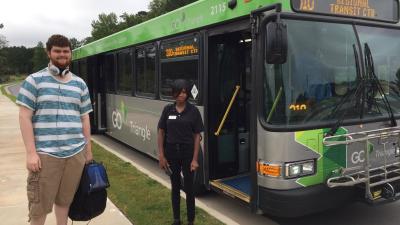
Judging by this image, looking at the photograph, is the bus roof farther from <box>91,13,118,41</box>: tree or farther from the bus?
<box>91,13,118,41</box>: tree

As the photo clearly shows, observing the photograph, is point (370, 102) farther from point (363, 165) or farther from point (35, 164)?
point (35, 164)

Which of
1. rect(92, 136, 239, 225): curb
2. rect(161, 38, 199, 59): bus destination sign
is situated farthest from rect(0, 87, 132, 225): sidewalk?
rect(161, 38, 199, 59): bus destination sign

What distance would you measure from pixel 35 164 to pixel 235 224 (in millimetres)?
2647

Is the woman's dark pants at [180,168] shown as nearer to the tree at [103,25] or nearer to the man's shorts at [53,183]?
the man's shorts at [53,183]

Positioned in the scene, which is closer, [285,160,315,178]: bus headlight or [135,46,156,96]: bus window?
[285,160,315,178]: bus headlight

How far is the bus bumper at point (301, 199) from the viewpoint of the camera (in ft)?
14.4

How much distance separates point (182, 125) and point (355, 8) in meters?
2.28

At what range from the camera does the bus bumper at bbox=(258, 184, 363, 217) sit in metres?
4.39

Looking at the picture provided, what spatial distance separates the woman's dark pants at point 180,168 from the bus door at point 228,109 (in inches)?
28.8

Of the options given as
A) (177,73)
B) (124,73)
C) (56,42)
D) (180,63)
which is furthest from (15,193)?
(124,73)

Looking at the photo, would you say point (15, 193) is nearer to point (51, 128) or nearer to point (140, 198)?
point (140, 198)

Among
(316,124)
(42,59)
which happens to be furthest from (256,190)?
(42,59)

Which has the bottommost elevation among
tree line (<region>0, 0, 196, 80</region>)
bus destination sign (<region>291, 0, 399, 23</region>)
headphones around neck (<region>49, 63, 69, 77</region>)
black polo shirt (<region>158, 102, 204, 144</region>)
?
black polo shirt (<region>158, 102, 204, 144</region>)

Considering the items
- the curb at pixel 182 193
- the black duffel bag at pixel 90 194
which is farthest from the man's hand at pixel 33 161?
the curb at pixel 182 193
